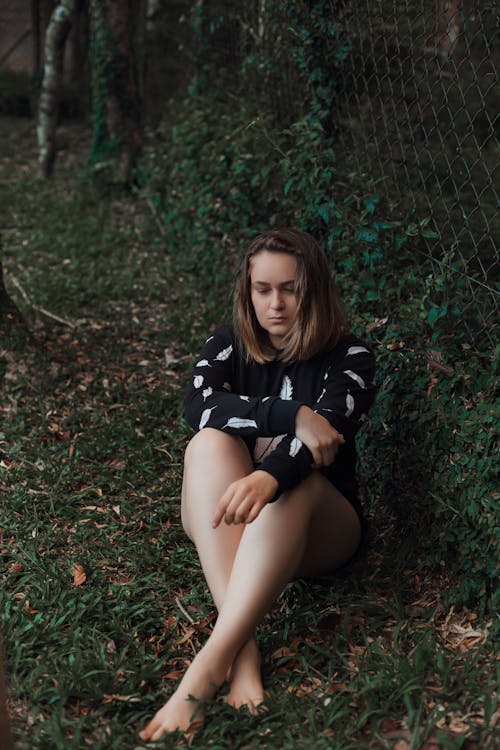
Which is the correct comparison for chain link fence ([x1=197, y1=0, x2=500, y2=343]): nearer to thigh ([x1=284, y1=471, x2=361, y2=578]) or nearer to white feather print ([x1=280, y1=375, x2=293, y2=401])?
white feather print ([x1=280, y1=375, x2=293, y2=401])

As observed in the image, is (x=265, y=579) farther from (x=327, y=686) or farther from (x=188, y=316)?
(x=188, y=316)

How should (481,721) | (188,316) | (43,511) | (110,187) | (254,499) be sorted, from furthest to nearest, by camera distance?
(110,187) < (188,316) < (43,511) < (254,499) < (481,721)

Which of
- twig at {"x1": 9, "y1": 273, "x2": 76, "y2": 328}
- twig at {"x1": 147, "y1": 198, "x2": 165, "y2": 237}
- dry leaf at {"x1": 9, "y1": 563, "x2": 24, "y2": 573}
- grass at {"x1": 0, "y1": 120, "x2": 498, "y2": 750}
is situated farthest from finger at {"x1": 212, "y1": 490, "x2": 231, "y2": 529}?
twig at {"x1": 147, "y1": 198, "x2": 165, "y2": 237}

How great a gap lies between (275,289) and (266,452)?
53 centimetres

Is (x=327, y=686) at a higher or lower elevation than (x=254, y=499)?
lower

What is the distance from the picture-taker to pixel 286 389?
114 inches

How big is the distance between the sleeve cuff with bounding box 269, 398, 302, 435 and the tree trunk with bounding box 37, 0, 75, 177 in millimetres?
6849

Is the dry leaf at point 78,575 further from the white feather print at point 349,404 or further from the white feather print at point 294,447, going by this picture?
the white feather print at point 349,404

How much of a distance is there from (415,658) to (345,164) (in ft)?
7.92

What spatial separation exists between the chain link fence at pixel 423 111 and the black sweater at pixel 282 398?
1.59 ft

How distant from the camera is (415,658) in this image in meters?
2.38

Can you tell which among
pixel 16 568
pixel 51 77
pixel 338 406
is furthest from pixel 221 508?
pixel 51 77

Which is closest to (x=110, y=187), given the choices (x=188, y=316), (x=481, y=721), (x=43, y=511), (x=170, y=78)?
(x=170, y=78)

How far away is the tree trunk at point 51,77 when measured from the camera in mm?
8367
